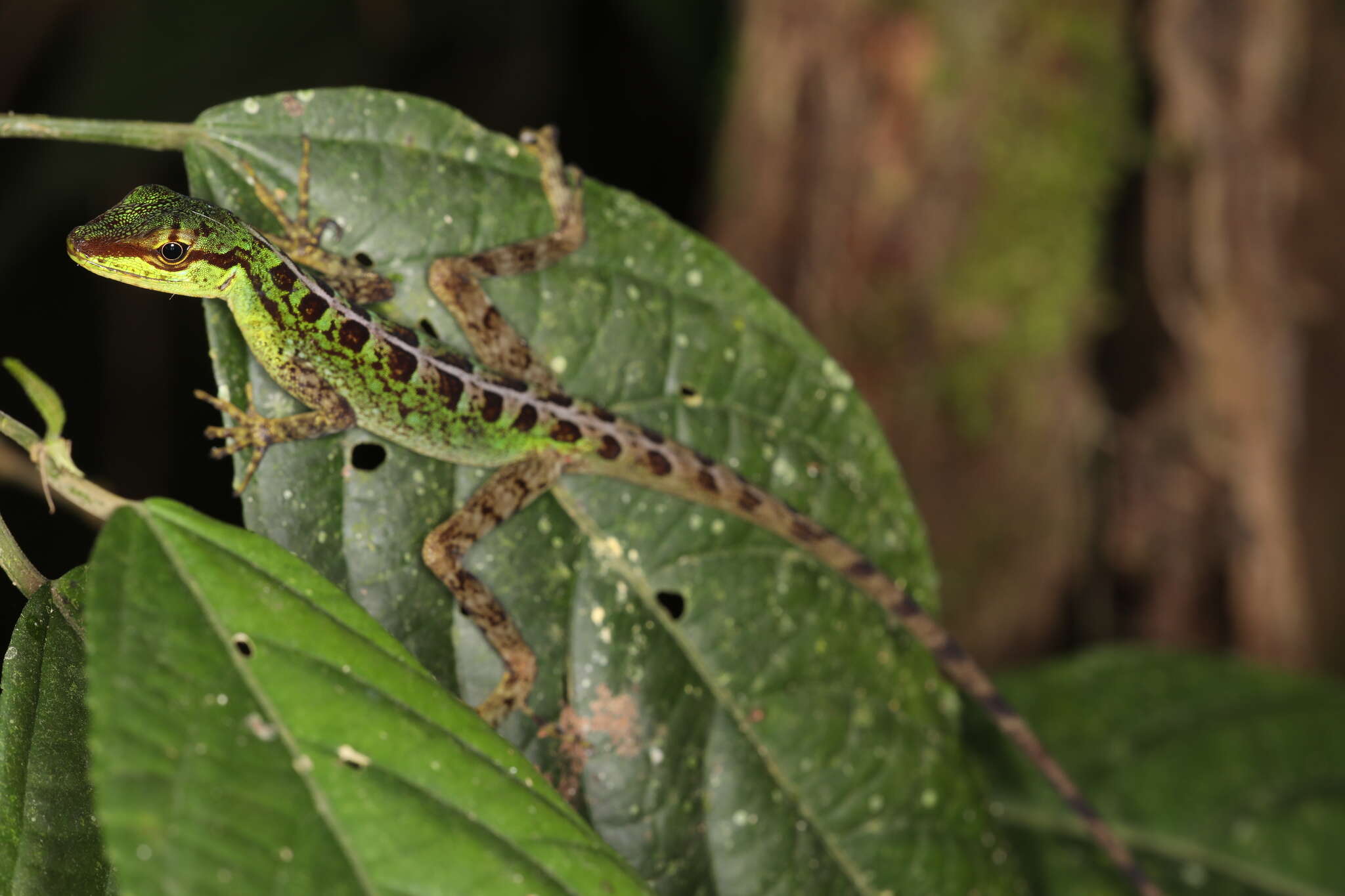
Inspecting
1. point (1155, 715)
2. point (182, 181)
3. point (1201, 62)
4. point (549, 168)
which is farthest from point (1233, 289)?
point (182, 181)

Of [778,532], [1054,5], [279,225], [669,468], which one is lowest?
[778,532]

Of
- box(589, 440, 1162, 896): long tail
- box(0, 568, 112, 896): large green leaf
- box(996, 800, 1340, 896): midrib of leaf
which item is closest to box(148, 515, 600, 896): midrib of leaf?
box(0, 568, 112, 896): large green leaf

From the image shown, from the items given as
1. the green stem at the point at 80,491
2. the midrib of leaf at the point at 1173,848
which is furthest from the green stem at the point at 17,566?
the midrib of leaf at the point at 1173,848

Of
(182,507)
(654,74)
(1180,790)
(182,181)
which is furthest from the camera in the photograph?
(654,74)

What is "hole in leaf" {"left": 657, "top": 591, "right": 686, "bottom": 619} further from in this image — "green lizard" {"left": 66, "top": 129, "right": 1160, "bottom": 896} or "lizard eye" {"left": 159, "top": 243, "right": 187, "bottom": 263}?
"lizard eye" {"left": 159, "top": 243, "right": 187, "bottom": 263}

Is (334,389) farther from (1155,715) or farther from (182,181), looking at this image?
(182,181)

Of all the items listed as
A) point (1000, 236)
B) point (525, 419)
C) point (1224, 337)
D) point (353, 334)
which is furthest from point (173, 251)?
point (1224, 337)

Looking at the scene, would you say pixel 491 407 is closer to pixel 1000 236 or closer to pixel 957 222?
pixel 957 222
